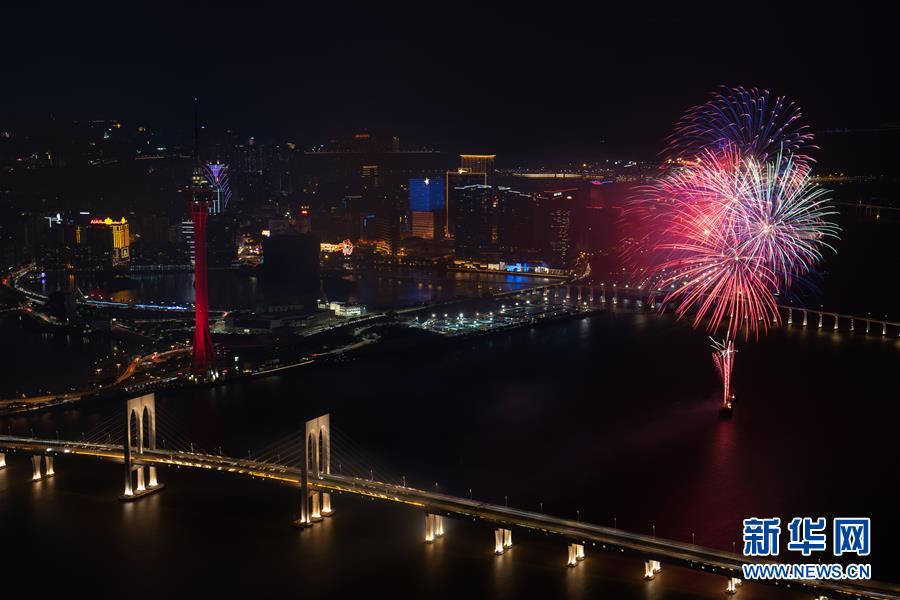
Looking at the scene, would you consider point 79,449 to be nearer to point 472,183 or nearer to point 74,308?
point 74,308

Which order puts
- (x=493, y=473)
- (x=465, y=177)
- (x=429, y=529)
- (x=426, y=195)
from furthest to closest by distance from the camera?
(x=465, y=177), (x=426, y=195), (x=493, y=473), (x=429, y=529)

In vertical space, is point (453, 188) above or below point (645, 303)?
above

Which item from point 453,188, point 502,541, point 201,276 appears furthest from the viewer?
point 453,188

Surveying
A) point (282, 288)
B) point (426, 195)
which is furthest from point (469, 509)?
point (426, 195)

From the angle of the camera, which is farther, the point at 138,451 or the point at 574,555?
the point at 138,451

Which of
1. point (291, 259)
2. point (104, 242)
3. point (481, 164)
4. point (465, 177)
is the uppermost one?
point (481, 164)

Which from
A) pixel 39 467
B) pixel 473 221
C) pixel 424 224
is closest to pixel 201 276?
pixel 39 467

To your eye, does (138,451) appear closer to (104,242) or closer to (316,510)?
(316,510)

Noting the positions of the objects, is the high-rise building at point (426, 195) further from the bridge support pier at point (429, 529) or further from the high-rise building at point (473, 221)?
the bridge support pier at point (429, 529)

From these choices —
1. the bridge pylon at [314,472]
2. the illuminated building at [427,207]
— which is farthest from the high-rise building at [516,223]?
the bridge pylon at [314,472]
